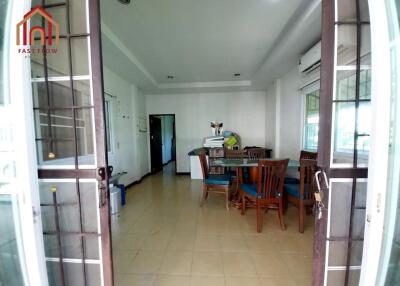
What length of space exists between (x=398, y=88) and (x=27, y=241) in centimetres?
195

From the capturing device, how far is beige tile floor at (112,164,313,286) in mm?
1638

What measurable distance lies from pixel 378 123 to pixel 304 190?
6.03 feet

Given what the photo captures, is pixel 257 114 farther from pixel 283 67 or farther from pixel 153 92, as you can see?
pixel 153 92

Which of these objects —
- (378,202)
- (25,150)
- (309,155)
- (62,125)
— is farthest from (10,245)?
(309,155)

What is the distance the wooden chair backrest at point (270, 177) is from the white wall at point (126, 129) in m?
2.98

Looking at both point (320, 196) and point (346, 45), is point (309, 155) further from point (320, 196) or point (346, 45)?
point (346, 45)

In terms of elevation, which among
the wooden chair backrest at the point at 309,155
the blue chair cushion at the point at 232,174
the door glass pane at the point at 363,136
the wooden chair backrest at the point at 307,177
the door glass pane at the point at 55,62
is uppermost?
the door glass pane at the point at 55,62

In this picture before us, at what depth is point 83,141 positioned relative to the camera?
1156 millimetres

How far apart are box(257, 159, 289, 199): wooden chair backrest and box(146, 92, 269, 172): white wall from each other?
11.4 ft

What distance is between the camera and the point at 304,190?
241 centimetres

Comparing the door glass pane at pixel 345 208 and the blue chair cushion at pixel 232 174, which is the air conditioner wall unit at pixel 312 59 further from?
the blue chair cushion at pixel 232 174

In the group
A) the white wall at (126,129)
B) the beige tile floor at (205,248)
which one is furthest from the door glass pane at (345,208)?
the white wall at (126,129)

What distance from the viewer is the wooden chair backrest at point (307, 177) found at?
7.49ft

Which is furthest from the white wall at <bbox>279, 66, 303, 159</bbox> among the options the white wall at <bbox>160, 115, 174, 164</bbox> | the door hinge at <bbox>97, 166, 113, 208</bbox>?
the white wall at <bbox>160, 115, 174, 164</bbox>
